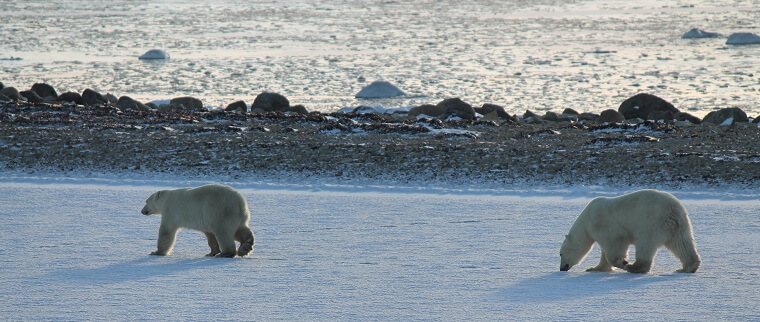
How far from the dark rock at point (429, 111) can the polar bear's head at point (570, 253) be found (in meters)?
10.3

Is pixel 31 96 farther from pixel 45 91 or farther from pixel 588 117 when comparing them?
pixel 588 117

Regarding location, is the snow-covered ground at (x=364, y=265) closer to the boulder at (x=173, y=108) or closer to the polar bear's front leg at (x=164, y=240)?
the polar bear's front leg at (x=164, y=240)

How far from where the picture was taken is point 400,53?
29.9 metres

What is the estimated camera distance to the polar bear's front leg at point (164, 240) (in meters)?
6.59

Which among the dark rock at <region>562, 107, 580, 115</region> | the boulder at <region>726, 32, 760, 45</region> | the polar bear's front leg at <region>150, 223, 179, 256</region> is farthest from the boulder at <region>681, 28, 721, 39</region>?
the polar bear's front leg at <region>150, 223, 179, 256</region>

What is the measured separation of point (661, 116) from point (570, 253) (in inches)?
413

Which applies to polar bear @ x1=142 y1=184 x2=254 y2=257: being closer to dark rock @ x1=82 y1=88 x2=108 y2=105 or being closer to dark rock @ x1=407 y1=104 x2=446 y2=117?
dark rock @ x1=407 y1=104 x2=446 y2=117

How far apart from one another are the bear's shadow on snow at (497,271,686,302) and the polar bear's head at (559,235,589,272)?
0.07 meters

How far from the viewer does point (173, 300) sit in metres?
5.33

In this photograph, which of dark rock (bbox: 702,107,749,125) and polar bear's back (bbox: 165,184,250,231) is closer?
polar bear's back (bbox: 165,184,250,231)

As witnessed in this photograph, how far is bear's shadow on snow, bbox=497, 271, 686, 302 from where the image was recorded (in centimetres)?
541

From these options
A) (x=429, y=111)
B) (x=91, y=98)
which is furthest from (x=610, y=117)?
(x=91, y=98)

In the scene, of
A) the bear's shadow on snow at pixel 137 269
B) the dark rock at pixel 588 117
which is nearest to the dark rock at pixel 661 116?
the dark rock at pixel 588 117

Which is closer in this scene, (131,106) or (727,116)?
(727,116)
